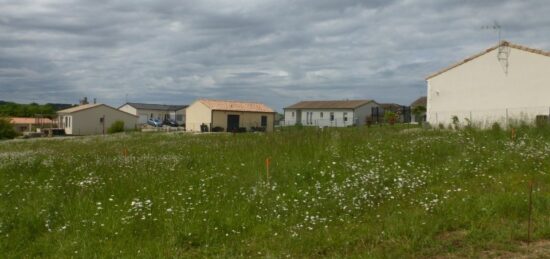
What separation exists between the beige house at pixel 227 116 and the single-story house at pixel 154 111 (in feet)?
129

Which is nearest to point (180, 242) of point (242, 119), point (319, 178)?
point (319, 178)

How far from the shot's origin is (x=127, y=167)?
10812 millimetres

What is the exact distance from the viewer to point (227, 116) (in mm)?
61812

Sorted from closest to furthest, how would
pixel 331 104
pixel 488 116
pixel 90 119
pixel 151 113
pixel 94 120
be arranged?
1. pixel 488 116
2. pixel 90 119
3. pixel 94 120
4. pixel 331 104
5. pixel 151 113

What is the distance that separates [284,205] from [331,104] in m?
75.4

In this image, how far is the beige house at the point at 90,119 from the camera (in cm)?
6612

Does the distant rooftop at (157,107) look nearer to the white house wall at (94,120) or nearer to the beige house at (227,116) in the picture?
the white house wall at (94,120)

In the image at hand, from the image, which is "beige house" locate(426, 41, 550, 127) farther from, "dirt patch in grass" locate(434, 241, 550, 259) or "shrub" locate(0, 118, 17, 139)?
"shrub" locate(0, 118, 17, 139)

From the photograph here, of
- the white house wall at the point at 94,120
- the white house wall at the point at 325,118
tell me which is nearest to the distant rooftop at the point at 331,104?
the white house wall at the point at 325,118

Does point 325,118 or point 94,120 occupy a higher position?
point 325,118

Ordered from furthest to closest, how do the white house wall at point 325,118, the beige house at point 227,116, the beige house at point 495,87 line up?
1. the white house wall at point 325,118
2. the beige house at point 227,116
3. the beige house at point 495,87

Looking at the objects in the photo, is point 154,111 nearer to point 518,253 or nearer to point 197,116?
point 197,116

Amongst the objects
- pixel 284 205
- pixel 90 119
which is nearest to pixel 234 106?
pixel 90 119

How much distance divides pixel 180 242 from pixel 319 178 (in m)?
3.86
